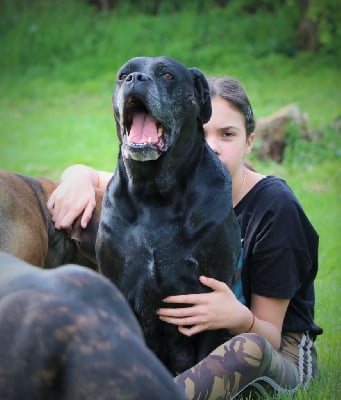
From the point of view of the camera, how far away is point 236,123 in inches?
150

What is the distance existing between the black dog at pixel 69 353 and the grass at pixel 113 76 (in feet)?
18.9

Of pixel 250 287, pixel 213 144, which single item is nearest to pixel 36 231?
pixel 213 144

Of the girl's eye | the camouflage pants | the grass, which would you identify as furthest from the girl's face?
the grass

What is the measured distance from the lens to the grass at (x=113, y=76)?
9.59 metres

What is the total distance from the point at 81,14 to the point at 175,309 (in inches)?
634

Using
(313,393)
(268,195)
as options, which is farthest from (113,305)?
(268,195)

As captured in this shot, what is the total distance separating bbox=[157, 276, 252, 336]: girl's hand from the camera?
3.02 meters

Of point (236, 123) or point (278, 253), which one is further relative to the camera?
point (236, 123)

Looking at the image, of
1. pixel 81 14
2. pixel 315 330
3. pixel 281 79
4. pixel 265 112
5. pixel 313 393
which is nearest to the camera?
pixel 313 393

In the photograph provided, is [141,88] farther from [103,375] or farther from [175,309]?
[103,375]

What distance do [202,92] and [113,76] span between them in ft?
40.0

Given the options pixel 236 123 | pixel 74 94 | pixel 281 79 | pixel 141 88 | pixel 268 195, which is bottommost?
pixel 74 94

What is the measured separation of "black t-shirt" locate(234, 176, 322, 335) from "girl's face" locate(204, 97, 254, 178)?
181mm

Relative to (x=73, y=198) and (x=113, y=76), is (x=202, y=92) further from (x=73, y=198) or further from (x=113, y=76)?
(x=113, y=76)
